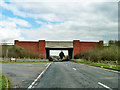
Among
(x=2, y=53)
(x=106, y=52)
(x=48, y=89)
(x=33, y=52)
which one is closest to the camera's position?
(x=48, y=89)

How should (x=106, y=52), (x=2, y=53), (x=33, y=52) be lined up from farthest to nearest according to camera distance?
(x=33, y=52)
(x=2, y=53)
(x=106, y=52)

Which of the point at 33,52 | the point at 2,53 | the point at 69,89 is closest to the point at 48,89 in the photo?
the point at 69,89

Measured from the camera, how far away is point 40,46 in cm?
6750

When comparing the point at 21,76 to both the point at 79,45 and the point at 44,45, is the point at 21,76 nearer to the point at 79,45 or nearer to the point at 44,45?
the point at 44,45

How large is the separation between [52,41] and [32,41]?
30.5ft

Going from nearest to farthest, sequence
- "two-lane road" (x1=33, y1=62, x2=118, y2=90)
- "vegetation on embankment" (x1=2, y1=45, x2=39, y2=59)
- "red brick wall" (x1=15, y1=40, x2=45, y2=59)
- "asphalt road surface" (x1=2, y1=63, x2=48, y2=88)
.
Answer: "two-lane road" (x1=33, y1=62, x2=118, y2=90), "asphalt road surface" (x1=2, y1=63, x2=48, y2=88), "vegetation on embankment" (x1=2, y1=45, x2=39, y2=59), "red brick wall" (x1=15, y1=40, x2=45, y2=59)

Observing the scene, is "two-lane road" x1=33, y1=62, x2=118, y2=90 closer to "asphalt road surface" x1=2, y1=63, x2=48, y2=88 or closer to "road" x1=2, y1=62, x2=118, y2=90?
"road" x1=2, y1=62, x2=118, y2=90

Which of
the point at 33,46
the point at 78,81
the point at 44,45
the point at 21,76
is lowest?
the point at 21,76

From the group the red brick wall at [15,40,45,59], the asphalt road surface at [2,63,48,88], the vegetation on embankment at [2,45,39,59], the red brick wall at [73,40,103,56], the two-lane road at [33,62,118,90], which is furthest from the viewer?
the red brick wall at [73,40,103,56]

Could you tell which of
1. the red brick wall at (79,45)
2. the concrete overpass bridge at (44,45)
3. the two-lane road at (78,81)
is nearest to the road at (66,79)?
the two-lane road at (78,81)

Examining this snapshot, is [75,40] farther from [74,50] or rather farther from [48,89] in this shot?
[48,89]

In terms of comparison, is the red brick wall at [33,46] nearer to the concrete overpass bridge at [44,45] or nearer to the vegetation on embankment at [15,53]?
the concrete overpass bridge at [44,45]

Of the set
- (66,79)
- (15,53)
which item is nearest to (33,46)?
(15,53)

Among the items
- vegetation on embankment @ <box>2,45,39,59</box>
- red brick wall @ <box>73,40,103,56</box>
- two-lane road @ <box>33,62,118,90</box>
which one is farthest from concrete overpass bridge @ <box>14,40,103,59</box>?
two-lane road @ <box>33,62,118,90</box>
